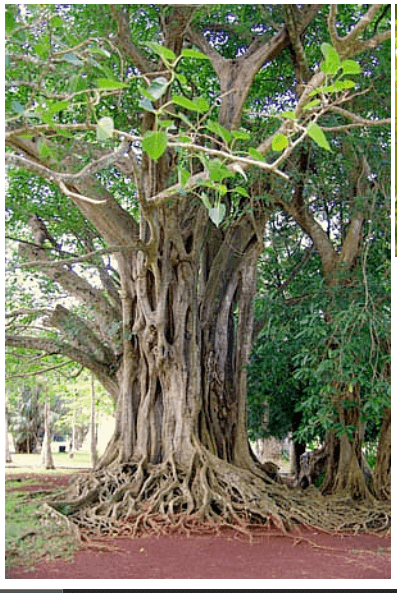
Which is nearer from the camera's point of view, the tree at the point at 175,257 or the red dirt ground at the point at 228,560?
the red dirt ground at the point at 228,560

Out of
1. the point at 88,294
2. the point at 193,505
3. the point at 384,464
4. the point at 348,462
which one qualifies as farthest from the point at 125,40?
the point at 384,464

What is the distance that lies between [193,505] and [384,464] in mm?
1451

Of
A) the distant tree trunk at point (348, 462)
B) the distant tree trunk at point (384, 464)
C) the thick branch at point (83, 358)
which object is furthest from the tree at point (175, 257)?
the distant tree trunk at point (384, 464)

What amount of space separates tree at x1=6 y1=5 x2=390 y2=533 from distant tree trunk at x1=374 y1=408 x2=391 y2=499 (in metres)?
0.75

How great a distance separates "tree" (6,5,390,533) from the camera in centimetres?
379

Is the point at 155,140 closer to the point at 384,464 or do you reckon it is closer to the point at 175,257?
the point at 175,257

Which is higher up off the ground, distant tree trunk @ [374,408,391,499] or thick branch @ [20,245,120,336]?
thick branch @ [20,245,120,336]

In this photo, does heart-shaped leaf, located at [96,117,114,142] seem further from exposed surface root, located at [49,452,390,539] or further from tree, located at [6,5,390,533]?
exposed surface root, located at [49,452,390,539]

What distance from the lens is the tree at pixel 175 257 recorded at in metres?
3.79

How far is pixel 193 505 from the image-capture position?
3.78 meters

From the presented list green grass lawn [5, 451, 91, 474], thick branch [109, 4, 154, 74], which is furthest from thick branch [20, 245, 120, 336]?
green grass lawn [5, 451, 91, 474]

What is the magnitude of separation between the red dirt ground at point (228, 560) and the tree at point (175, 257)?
8.2 inches

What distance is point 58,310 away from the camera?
198 inches

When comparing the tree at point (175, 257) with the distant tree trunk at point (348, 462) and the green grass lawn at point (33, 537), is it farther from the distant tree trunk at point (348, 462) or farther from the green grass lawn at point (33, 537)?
the distant tree trunk at point (348, 462)
